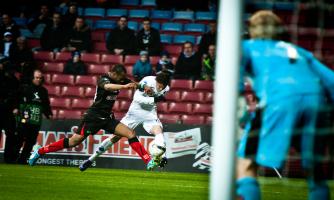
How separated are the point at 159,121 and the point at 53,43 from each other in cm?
478

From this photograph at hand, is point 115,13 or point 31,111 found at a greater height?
point 115,13

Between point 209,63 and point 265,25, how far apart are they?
1018cm

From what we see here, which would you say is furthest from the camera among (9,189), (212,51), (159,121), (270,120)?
(212,51)

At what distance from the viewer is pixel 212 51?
48.0ft

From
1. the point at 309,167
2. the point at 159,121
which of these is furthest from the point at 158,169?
the point at 309,167

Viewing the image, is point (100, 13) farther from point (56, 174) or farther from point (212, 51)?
point (56, 174)

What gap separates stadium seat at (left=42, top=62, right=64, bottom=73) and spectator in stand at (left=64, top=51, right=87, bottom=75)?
490 millimetres

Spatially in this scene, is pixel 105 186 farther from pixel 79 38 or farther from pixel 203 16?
pixel 203 16

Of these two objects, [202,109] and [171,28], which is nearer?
[202,109]

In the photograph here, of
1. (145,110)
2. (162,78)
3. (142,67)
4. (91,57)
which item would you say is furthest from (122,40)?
(162,78)

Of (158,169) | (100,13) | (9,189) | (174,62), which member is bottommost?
(158,169)

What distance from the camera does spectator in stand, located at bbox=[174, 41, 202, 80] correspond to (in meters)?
15.0

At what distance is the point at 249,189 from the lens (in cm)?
449

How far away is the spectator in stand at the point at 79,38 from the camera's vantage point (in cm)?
1602
